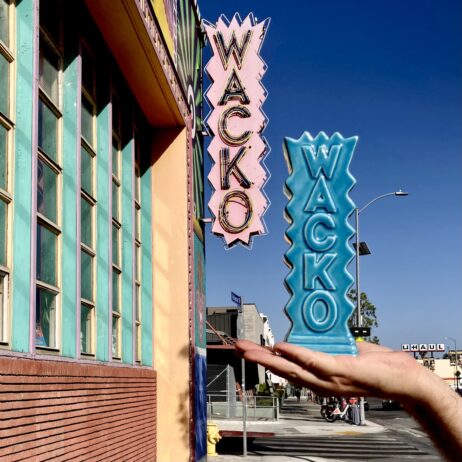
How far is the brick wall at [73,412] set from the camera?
227 inches

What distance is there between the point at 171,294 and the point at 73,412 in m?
5.83

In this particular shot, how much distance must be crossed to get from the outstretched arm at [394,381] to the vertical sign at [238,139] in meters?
14.2

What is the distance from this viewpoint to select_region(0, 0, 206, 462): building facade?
6.50m

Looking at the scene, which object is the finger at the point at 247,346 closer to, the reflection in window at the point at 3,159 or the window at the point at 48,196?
the reflection in window at the point at 3,159

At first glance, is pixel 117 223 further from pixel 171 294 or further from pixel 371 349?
pixel 371 349

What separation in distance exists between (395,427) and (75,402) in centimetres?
2608

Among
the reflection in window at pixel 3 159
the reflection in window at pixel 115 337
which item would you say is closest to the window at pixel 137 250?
the reflection in window at pixel 115 337

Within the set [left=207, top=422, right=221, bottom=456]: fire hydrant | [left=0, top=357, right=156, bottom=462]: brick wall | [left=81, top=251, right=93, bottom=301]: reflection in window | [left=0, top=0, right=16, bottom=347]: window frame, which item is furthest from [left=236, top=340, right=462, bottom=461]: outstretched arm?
[left=207, top=422, right=221, bottom=456]: fire hydrant

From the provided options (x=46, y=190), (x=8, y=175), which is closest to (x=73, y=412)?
(x=46, y=190)

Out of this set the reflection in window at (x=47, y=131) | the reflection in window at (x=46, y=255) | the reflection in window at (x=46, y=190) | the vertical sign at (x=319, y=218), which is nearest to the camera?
the reflection in window at (x=46, y=255)

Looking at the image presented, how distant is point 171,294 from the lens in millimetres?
13305

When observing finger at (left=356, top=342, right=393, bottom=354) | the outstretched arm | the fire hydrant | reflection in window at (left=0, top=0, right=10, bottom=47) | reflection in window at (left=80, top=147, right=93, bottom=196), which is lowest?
the fire hydrant

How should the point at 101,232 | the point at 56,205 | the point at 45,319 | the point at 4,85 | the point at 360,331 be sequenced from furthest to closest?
the point at 360,331 → the point at 101,232 → the point at 56,205 → the point at 45,319 → the point at 4,85

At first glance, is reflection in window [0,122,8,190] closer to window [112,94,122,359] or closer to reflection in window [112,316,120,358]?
window [112,94,122,359]
